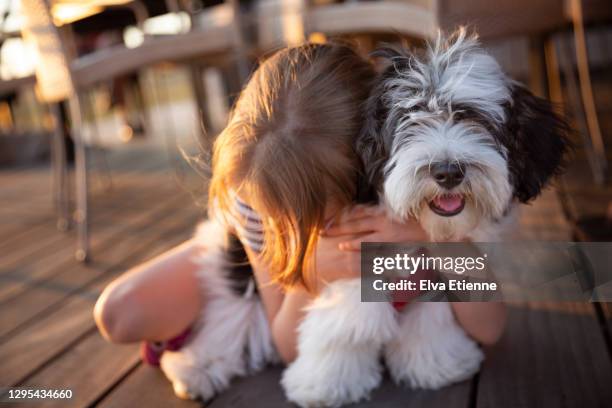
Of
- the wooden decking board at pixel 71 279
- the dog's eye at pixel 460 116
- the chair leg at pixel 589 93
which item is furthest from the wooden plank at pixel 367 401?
the chair leg at pixel 589 93

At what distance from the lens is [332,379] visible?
4.31 feet

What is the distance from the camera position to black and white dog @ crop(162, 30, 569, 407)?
1.11 m

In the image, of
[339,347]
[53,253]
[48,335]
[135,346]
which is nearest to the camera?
[339,347]

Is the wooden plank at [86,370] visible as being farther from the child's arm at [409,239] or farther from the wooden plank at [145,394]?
the child's arm at [409,239]

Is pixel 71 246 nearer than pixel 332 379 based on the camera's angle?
No

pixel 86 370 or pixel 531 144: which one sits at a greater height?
pixel 531 144

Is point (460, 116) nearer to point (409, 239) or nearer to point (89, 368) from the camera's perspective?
point (409, 239)

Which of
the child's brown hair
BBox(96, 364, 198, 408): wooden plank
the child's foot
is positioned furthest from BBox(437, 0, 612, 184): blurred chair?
BBox(96, 364, 198, 408): wooden plank

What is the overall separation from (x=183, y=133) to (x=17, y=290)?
361 cm

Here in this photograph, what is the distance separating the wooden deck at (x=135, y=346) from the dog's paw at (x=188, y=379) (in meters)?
0.03

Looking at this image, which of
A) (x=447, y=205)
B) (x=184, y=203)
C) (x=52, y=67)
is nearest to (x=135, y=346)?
(x=447, y=205)

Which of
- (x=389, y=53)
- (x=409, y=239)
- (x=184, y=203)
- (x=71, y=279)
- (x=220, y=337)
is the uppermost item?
(x=389, y=53)

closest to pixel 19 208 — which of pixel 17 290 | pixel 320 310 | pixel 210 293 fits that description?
pixel 17 290

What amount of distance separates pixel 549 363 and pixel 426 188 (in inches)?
23.7
